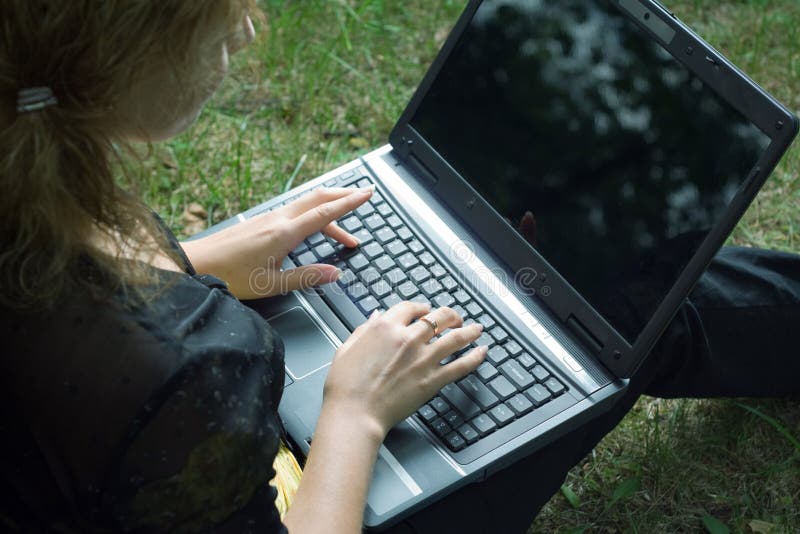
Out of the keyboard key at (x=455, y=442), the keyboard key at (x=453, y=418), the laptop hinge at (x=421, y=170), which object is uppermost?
the laptop hinge at (x=421, y=170)

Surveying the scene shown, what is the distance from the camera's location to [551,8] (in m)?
1.28

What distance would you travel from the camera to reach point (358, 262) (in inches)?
53.4

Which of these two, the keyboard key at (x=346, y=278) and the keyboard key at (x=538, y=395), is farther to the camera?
the keyboard key at (x=346, y=278)

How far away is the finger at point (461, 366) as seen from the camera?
117cm

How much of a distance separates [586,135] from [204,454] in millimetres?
661

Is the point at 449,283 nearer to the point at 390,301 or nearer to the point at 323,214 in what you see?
the point at 390,301

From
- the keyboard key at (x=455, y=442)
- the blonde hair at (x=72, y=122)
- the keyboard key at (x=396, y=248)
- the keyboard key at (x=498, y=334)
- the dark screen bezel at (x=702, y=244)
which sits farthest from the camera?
the keyboard key at (x=396, y=248)

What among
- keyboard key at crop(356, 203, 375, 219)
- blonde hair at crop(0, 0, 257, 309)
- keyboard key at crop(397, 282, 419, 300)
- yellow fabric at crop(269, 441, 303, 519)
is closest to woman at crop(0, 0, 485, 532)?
blonde hair at crop(0, 0, 257, 309)

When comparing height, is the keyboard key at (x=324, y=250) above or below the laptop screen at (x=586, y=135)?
below

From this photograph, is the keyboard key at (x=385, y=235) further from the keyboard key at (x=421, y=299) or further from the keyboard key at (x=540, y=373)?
the keyboard key at (x=540, y=373)

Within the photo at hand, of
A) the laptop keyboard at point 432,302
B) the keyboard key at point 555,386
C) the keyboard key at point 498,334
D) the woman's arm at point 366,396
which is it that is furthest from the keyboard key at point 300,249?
the keyboard key at point 555,386

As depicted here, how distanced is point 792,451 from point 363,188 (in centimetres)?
86

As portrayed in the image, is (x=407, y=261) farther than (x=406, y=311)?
Yes

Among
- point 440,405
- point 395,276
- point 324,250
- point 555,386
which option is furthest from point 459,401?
point 324,250
